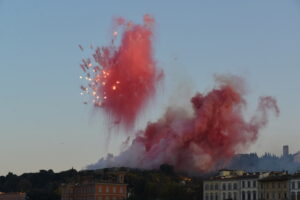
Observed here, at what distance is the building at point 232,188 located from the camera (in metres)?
116

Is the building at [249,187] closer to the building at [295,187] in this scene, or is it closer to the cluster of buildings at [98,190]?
the building at [295,187]

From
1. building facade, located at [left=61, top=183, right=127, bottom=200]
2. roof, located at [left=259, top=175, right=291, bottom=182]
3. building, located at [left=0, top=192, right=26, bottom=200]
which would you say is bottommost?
building, located at [left=0, top=192, right=26, bottom=200]

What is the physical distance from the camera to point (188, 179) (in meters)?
178

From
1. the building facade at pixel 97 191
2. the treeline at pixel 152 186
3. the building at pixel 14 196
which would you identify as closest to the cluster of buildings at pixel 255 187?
the treeline at pixel 152 186

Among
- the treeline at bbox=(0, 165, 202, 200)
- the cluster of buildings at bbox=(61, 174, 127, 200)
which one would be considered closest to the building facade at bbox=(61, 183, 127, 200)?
the cluster of buildings at bbox=(61, 174, 127, 200)

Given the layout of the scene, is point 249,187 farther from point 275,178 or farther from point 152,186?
point 152,186

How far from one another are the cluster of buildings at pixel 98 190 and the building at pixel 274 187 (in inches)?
1637

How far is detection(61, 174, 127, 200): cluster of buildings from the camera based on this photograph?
139m

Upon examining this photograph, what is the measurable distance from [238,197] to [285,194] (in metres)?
11.1

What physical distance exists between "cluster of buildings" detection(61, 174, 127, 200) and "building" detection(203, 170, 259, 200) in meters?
27.0

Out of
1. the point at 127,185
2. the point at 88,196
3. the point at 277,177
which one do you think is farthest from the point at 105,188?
the point at 277,177

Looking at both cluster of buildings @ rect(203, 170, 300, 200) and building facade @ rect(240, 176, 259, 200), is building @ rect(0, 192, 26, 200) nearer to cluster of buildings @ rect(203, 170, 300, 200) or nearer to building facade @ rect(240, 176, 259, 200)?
cluster of buildings @ rect(203, 170, 300, 200)

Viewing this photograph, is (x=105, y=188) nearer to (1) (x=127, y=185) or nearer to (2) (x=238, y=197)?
(1) (x=127, y=185)

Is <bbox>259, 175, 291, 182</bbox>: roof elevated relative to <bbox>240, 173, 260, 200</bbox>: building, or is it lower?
elevated
